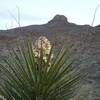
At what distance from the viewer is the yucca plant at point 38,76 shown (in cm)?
421

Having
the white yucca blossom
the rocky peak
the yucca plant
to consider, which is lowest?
the rocky peak

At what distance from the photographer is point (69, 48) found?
14.6 feet

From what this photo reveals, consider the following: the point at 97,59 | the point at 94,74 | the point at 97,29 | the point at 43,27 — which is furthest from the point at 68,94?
the point at 43,27

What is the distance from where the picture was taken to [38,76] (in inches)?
166

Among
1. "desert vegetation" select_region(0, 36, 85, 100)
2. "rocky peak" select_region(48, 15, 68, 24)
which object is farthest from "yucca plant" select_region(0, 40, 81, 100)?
"rocky peak" select_region(48, 15, 68, 24)

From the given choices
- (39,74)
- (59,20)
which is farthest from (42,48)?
(59,20)

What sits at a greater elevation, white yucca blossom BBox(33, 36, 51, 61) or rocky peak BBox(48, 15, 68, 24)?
white yucca blossom BBox(33, 36, 51, 61)

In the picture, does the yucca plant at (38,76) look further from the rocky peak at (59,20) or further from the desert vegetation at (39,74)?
the rocky peak at (59,20)

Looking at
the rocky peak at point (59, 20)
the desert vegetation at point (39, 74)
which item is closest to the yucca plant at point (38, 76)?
the desert vegetation at point (39, 74)

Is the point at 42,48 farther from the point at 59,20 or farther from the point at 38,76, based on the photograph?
the point at 59,20

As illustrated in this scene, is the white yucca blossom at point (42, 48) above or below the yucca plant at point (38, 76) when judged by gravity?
above

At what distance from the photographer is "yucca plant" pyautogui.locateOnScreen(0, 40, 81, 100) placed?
13.8 feet

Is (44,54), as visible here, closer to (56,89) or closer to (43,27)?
(56,89)

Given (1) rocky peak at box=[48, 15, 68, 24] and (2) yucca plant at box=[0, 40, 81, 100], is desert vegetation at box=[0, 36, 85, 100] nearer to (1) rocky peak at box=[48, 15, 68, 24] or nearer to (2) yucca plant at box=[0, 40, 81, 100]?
(2) yucca plant at box=[0, 40, 81, 100]
